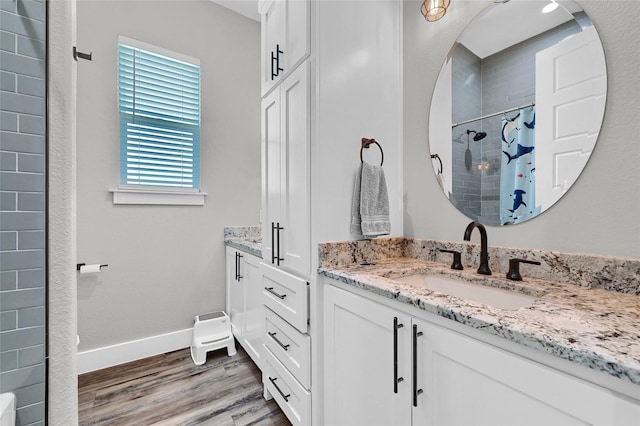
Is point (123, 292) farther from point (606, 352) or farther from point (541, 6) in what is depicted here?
point (541, 6)

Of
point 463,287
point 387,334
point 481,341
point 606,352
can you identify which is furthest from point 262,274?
point 606,352

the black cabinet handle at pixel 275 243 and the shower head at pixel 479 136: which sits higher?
the shower head at pixel 479 136

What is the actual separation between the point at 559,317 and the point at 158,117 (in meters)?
2.68

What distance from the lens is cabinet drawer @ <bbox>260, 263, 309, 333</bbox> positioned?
4.24ft

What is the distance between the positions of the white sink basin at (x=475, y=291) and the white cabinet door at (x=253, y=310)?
40.8 inches

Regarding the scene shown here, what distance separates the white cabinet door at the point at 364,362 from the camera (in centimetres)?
89

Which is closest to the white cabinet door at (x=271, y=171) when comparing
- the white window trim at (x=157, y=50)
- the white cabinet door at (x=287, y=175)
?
the white cabinet door at (x=287, y=175)

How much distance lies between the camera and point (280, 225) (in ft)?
5.04

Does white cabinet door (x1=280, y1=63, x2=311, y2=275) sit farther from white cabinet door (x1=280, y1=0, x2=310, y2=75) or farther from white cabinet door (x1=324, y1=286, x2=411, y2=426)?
white cabinet door (x1=324, y1=286, x2=411, y2=426)

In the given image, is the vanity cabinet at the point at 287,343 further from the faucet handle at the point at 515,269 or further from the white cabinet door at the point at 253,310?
the faucet handle at the point at 515,269

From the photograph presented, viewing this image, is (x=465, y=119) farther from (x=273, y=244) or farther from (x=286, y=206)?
(x=273, y=244)

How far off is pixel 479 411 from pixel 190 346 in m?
2.34

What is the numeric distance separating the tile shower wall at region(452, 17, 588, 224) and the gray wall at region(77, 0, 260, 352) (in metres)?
1.89

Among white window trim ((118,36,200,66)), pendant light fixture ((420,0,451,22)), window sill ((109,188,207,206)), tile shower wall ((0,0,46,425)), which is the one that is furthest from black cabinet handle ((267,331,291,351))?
white window trim ((118,36,200,66))
